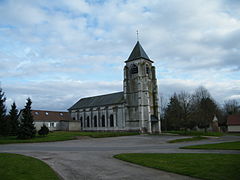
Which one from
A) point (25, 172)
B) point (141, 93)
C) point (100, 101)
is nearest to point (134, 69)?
point (141, 93)

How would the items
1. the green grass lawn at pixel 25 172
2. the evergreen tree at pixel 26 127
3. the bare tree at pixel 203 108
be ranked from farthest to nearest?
the bare tree at pixel 203 108, the evergreen tree at pixel 26 127, the green grass lawn at pixel 25 172

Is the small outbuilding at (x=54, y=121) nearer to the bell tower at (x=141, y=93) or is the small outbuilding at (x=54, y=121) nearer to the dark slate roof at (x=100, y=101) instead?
the dark slate roof at (x=100, y=101)

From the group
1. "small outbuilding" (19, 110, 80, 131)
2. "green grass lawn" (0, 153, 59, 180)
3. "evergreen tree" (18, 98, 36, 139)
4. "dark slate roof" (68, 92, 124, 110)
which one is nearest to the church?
"dark slate roof" (68, 92, 124, 110)

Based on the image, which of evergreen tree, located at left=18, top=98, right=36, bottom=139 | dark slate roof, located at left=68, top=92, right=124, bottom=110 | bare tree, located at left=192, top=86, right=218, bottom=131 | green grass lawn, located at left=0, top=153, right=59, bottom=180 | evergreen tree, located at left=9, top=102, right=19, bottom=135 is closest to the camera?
green grass lawn, located at left=0, top=153, right=59, bottom=180

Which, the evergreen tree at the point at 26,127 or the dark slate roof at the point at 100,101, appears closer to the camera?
the evergreen tree at the point at 26,127

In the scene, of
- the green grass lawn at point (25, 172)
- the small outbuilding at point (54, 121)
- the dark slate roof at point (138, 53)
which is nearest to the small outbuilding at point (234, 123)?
the dark slate roof at point (138, 53)

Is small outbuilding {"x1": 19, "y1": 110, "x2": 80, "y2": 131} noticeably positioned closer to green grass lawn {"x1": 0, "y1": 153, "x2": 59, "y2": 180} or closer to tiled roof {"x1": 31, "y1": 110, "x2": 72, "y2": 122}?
tiled roof {"x1": 31, "y1": 110, "x2": 72, "y2": 122}

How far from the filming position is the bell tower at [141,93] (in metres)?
52.0

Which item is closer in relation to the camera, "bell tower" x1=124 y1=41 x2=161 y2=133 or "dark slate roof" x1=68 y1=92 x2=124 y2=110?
"bell tower" x1=124 y1=41 x2=161 y2=133

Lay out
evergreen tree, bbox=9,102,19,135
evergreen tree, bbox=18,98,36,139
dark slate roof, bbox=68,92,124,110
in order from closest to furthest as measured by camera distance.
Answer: evergreen tree, bbox=18,98,36,139 < evergreen tree, bbox=9,102,19,135 < dark slate roof, bbox=68,92,124,110

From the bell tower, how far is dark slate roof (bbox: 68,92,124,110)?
3639mm

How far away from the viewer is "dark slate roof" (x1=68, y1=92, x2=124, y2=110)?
5781 cm

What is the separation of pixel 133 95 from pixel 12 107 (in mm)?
28460

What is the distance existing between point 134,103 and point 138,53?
13.5 m
